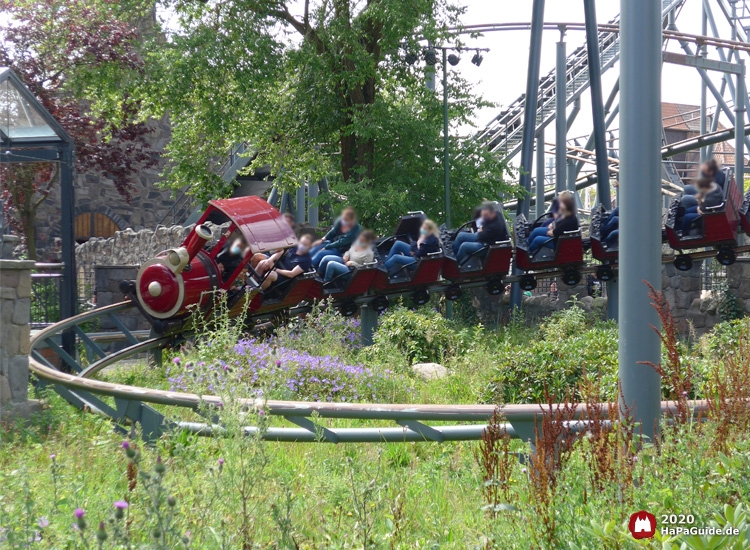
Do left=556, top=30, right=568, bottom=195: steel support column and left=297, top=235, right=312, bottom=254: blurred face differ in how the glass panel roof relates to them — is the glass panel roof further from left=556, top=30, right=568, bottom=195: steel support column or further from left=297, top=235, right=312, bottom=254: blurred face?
left=556, top=30, right=568, bottom=195: steel support column

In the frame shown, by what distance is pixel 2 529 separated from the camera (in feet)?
8.97

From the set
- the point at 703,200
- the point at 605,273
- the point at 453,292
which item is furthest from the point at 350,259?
the point at 703,200

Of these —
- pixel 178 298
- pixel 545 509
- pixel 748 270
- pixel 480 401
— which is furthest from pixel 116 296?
pixel 545 509

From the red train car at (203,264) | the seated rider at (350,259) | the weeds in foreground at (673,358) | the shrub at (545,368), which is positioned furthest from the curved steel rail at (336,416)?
the seated rider at (350,259)

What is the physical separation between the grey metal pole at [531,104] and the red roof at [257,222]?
21.9ft

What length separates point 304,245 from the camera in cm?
1113

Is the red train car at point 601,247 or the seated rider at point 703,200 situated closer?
the seated rider at point 703,200

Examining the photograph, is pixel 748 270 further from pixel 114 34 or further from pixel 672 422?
pixel 114 34

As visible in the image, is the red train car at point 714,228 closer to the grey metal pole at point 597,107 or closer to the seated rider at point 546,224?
the seated rider at point 546,224

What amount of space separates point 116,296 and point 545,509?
34.3 feet

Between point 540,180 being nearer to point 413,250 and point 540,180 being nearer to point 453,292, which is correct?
point 453,292

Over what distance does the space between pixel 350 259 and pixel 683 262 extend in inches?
211

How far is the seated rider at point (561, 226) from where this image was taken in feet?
40.8

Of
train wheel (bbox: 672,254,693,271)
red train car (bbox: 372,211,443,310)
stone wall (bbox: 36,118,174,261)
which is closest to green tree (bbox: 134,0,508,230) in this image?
red train car (bbox: 372,211,443,310)
